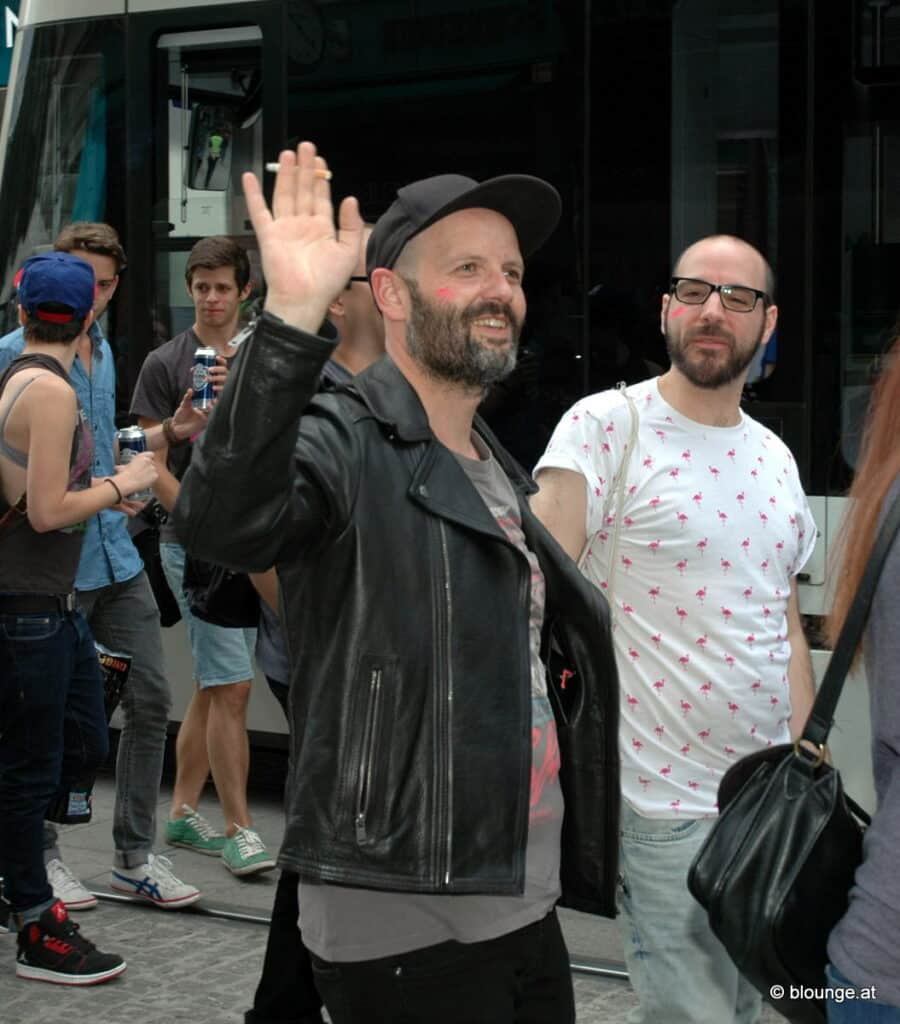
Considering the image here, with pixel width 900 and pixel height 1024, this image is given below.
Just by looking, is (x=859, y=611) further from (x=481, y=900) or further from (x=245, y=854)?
(x=245, y=854)

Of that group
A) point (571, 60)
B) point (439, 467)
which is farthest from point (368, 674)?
point (571, 60)

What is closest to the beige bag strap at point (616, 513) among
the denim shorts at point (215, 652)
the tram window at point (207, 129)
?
the denim shorts at point (215, 652)

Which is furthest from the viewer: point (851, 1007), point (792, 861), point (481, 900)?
point (481, 900)

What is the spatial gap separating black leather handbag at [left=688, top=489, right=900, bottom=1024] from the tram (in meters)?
3.08

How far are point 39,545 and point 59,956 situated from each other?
3.76ft

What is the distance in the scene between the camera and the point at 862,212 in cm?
547

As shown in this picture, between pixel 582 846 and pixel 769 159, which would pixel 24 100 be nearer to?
pixel 769 159

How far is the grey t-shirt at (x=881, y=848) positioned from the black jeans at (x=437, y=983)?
52cm

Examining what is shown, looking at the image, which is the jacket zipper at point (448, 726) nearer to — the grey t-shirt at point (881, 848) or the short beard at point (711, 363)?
the grey t-shirt at point (881, 848)

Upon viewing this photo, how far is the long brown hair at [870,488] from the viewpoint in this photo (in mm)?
2285

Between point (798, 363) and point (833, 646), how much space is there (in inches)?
135

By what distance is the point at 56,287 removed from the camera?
187 inches

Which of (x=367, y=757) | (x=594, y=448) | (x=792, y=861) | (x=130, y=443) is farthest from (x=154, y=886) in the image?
(x=792, y=861)

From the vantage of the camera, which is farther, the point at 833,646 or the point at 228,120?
the point at 228,120
